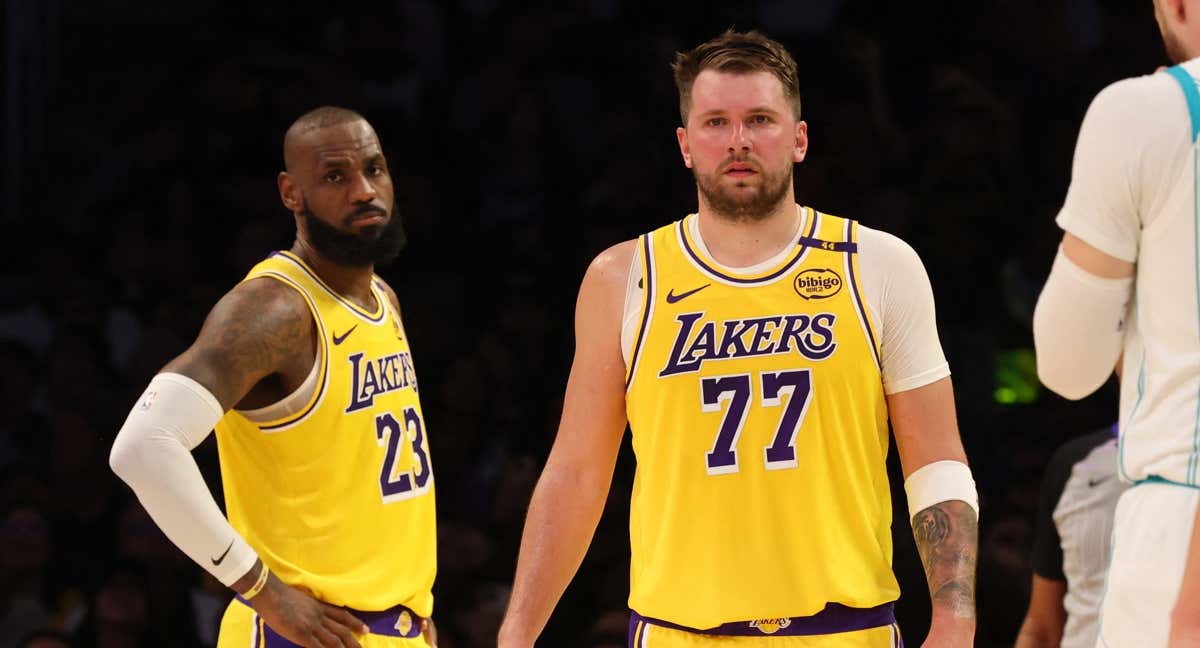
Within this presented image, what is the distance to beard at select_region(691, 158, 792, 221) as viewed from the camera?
12.1 feet

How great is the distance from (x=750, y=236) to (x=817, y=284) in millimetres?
199

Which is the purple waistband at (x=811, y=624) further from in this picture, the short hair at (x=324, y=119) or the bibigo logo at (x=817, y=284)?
the short hair at (x=324, y=119)

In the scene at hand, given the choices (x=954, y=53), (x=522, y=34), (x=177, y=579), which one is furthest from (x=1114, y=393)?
(x=177, y=579)

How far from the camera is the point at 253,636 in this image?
14.1ft

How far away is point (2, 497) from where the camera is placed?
7.15 m

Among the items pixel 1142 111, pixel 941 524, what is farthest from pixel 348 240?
pixel 1142 111

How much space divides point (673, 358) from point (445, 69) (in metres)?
4.99

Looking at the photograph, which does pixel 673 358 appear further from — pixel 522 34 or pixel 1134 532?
pixel 522 34

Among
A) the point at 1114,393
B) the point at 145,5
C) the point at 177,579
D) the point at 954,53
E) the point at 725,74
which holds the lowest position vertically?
the point at 177,579

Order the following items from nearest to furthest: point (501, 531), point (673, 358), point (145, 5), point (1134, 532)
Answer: point (1134, 532), point (673, 358), point (501, 531), point (145, 5)

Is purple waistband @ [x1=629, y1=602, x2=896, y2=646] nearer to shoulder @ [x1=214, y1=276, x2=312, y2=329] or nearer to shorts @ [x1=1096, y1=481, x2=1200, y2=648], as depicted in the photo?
shorts @ [x1=1096, y1=481, x2=1200, y2=648]

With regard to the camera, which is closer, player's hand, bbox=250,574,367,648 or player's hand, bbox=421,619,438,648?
player's hand, bbox=250,574,367,648

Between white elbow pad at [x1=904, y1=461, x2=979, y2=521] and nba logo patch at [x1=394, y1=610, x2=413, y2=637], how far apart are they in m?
1.55

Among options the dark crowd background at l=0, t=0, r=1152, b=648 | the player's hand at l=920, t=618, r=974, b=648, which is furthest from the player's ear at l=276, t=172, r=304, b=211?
the player's hand at l=920, t=618, r=974, b=648
